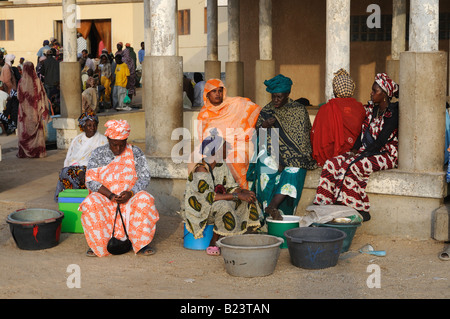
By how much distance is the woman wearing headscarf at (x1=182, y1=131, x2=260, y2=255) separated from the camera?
6207 mm

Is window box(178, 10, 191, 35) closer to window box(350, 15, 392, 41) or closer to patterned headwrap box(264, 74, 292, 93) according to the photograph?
window box(350, 15, 392, 41)

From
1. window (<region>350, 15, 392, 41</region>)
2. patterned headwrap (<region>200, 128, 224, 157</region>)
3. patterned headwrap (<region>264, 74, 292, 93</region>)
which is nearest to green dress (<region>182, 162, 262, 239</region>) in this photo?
patterned headwrap (<region>200, 128, 224, 157</region>)

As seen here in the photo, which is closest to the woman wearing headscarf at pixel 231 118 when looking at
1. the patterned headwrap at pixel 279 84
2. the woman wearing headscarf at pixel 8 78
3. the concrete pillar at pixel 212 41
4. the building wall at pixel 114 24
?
the patterned headwrap at pixel 279 84

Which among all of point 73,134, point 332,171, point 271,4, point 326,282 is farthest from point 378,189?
point 271,4

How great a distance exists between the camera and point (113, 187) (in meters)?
6.40

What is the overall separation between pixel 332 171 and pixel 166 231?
1752 millimetres

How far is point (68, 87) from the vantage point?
12.6 meters

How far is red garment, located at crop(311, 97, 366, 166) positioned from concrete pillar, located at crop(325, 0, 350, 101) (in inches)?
28.7

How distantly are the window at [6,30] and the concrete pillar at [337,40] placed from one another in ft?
75.5

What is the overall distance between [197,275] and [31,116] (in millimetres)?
6639

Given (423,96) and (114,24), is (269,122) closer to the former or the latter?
(423,96)

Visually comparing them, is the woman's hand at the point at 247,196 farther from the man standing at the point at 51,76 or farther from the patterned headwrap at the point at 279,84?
the man standing at the point at 51,76
